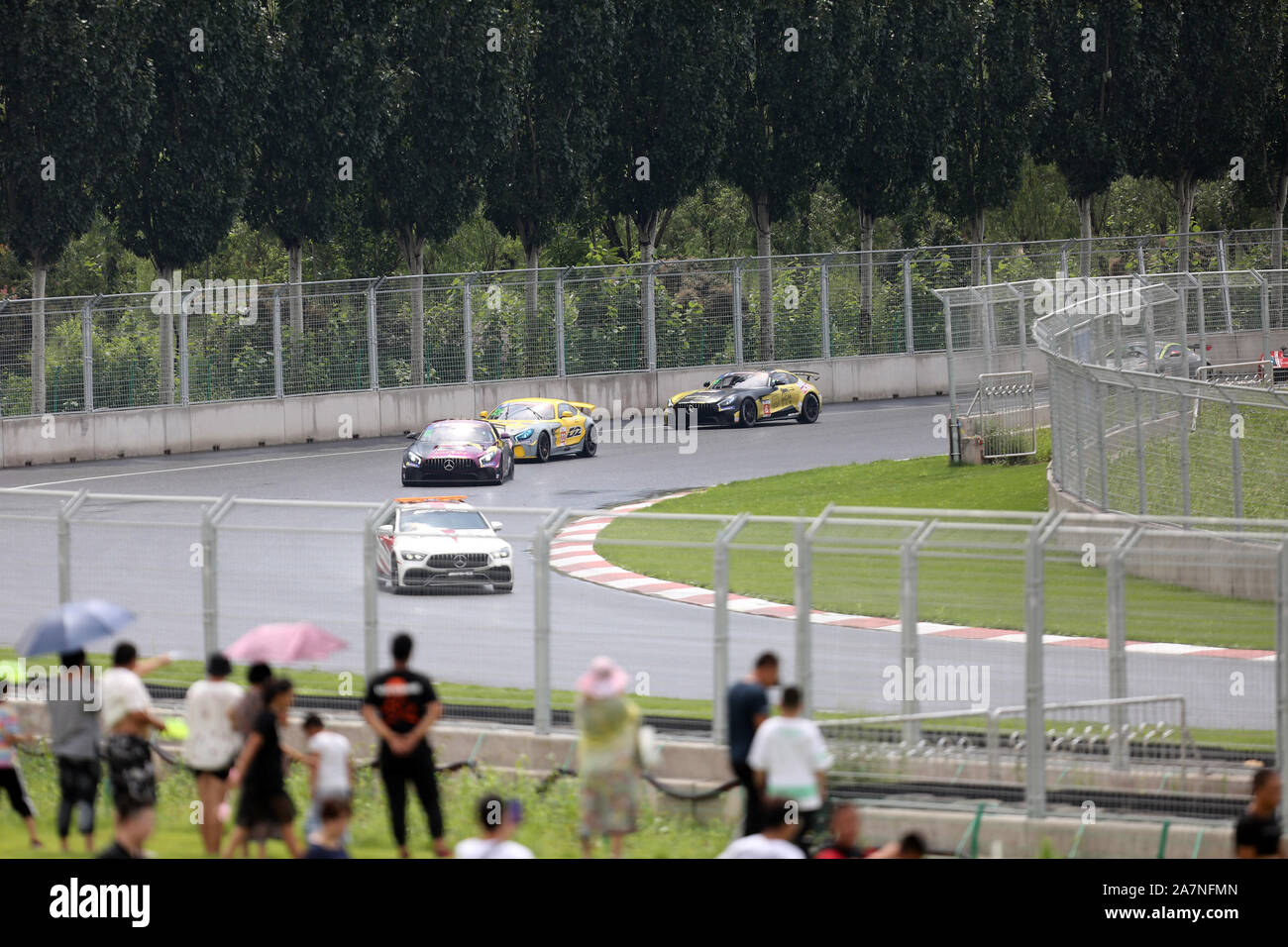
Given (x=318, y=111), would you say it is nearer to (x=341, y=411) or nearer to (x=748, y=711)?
(x=341, y=411)

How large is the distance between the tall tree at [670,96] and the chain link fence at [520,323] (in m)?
3.62

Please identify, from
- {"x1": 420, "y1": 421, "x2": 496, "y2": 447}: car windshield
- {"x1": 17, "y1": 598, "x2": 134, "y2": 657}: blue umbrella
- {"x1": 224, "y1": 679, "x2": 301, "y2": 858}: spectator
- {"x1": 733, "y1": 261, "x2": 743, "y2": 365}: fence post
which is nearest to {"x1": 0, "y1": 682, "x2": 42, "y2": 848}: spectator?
{"x1": 17, "y1": 598, "x2": 134, "y2": 657}: blue umbrella

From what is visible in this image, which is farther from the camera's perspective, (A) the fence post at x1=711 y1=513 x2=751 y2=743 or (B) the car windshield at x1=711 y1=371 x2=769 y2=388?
(B) the car windshield at x1=711 y1=371 x2=769 y2=388

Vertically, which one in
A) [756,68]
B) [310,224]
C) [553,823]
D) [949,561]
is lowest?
[553,823]

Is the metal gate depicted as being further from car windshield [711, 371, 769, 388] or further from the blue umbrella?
the blue umbrella

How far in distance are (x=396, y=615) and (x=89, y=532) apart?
3228 millimetres

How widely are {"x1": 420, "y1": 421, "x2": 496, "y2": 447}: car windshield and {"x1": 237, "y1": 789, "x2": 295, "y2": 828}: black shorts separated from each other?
20.7 m

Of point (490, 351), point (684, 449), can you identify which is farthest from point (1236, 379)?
point (490, 351)

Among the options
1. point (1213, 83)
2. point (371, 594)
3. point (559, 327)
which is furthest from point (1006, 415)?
point (1213, 83)

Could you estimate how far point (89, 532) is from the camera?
50.6ft

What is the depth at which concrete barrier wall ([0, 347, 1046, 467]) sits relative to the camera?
34.7 meters

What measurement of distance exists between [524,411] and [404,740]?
2462 centimetres

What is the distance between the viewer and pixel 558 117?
46125 mm

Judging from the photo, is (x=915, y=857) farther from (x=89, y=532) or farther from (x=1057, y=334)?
(x=1057, y=334)
